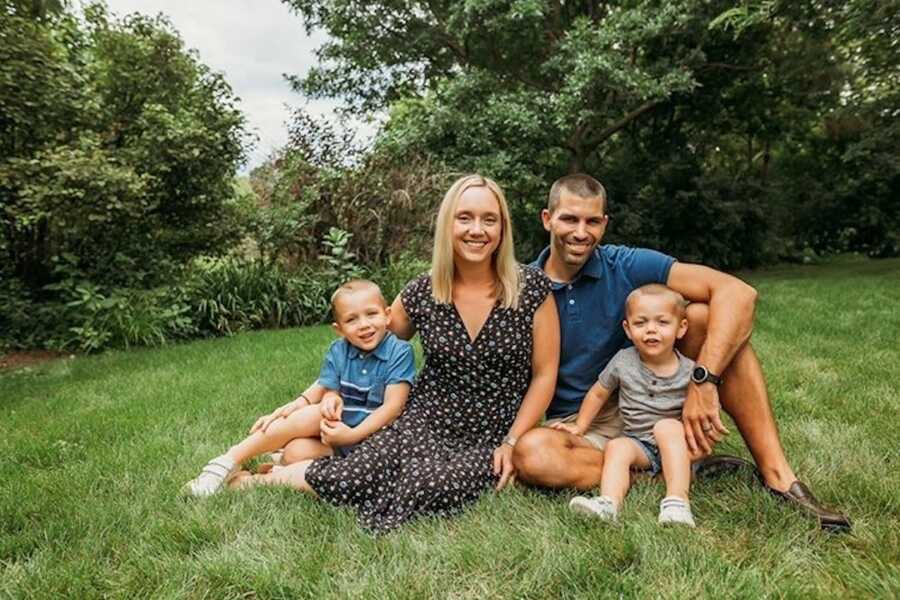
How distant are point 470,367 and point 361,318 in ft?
1.64

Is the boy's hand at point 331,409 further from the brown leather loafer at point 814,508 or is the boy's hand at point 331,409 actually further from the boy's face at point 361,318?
the brown leather loafer at point 814,508

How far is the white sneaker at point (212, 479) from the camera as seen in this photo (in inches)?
93.5

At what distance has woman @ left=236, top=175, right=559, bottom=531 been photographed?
2.27 metres

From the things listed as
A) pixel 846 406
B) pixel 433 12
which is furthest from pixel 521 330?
pixel 433 12

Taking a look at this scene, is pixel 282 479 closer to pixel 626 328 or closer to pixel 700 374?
pixel 626 328

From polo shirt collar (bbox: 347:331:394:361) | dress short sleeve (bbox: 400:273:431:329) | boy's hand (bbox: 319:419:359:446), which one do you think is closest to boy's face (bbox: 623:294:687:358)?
dress short sleeve (bbox: 400:273:431:329)

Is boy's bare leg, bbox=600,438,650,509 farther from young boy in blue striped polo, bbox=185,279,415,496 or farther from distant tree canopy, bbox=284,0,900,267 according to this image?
distant tree canopy, bbox=284,0,900,267

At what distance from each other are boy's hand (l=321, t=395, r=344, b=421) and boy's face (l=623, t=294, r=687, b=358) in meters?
1.20

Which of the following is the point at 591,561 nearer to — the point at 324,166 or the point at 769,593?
the point at 769,593

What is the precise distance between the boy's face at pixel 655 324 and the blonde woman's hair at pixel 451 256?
451 millimetres

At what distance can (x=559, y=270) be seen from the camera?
2574 mm

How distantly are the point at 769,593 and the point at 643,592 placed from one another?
31 cm

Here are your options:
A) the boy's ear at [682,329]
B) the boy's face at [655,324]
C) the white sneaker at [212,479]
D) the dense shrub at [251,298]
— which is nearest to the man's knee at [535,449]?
the boy's face at [655,324]

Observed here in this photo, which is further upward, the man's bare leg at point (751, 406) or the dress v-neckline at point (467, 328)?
the dress v-neckline at point (467, 328)
